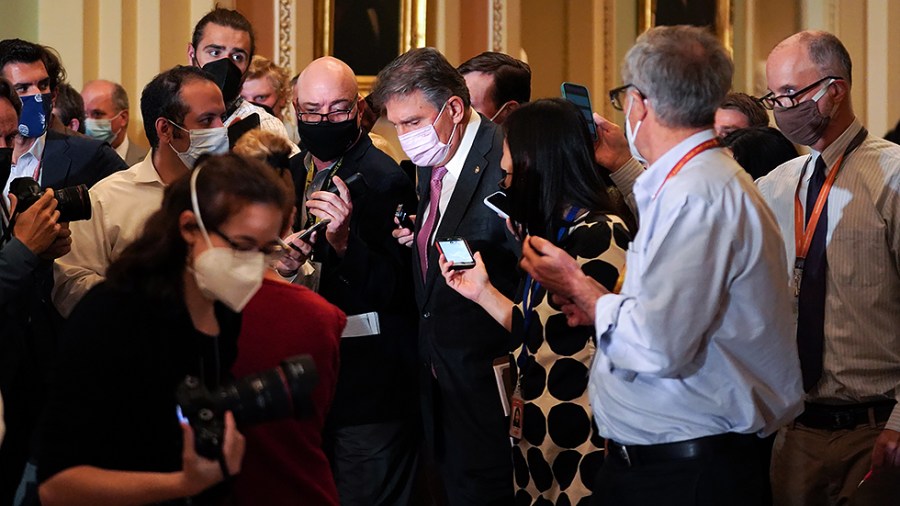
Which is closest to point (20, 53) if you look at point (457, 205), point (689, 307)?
point (457, 205)

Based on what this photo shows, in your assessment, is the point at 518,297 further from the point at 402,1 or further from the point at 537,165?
the point at 402,1

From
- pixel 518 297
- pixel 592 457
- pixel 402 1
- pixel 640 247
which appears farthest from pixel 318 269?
pixel 402 1

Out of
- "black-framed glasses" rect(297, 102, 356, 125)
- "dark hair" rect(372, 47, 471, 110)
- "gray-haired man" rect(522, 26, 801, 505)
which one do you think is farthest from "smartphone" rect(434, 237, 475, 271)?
"black-framed glasses" rect(297, 102, 356, 125)

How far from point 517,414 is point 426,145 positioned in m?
1.09

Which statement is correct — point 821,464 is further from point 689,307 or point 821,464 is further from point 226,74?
point 226,74

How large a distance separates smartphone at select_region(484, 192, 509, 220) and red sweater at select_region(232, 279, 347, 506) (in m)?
0.76

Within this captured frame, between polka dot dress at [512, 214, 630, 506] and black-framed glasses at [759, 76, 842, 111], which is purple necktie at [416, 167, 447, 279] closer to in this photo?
polka dot dress at [512, 214, 630, 506]

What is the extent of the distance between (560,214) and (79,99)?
141 inches

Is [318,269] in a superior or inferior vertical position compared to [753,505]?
superior

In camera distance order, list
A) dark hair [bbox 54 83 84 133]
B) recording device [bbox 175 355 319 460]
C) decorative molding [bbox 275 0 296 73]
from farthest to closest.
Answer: decorative molding [bbox 275 0 296 73], dark hair [bbox 54 83 84 133], recording device [bbox 175 355 319 460]

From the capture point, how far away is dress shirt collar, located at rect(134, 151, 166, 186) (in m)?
3.89

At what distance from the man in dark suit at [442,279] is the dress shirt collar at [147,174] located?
2.71 feet

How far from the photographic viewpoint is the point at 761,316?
2523 mm

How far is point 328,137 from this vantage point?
421 centimetres
